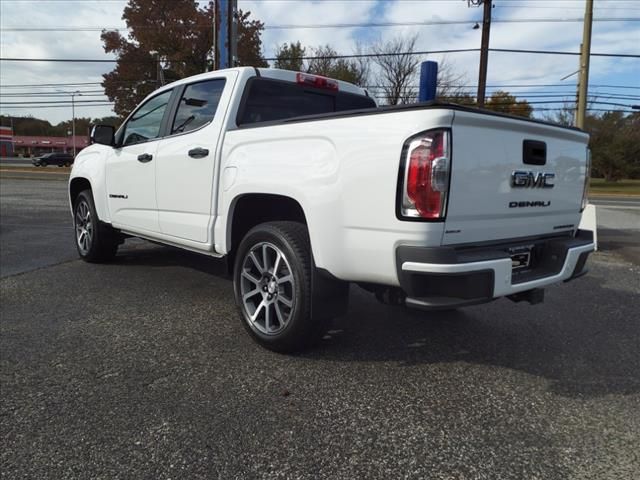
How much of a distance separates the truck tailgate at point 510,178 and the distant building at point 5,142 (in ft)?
317

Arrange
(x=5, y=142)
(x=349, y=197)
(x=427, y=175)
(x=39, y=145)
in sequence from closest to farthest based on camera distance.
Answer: (x=427, y=175) → (x=349, y=197) → (x=5, y=142) → (x=39, y=145)

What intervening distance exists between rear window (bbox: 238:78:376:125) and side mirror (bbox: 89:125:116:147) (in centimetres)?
215

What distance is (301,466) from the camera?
2.25 m

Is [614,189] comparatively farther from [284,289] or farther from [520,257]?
[284,289]

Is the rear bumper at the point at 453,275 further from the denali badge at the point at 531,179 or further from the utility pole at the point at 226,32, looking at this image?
the utility pole at the point at 226,32

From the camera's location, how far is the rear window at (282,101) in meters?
4.10

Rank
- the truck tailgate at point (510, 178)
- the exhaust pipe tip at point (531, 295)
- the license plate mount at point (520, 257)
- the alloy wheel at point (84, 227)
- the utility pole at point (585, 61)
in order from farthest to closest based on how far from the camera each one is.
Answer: the utility pole at point (585, 61), the alloy wheel at point (84, 227), the exhaust pipe tip at point (531, 295), the license plate mount at point (520, 257), the truck tailgate at point (510, 178)

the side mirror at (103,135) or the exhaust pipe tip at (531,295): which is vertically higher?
the side mirror at (103,135)

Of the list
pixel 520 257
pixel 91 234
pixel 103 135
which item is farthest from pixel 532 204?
pixel 91 234

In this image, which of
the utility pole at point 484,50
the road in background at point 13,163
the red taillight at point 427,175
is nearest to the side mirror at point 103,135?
the red taillight at point 427,175

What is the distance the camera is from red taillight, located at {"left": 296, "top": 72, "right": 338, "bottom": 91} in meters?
4.46

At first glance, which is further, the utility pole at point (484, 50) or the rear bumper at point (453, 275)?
the utility pole at point (484, 50)

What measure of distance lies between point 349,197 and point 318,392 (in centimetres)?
114

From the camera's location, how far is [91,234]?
6113 millimetres
